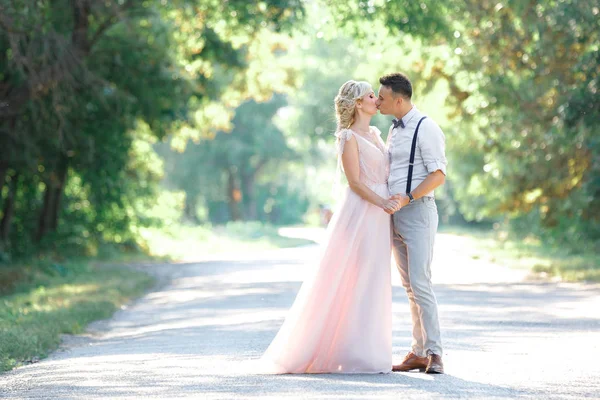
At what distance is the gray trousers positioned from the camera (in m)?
9.51

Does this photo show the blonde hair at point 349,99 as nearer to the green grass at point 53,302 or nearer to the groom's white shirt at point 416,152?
the groom's white shirt at point 416,152

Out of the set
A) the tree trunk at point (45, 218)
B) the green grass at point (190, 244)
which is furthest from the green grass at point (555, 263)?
the tree trunk at point (45, 218)

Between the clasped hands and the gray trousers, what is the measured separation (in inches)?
5.9

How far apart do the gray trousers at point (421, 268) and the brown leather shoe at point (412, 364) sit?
1.4 inches

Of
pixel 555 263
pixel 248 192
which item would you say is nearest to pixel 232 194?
pixel 248 192

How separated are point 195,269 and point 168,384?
2090 cm

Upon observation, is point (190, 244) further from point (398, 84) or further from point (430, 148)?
point (430, 148)

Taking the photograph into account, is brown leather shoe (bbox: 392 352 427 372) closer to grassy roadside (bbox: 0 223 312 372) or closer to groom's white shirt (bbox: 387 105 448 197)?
groom's white shirt (bbox: 387 105 448 197)

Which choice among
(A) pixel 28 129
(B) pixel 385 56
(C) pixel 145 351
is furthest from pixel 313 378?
(B) pixel 385 56

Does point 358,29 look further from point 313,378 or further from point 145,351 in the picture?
point 313,378

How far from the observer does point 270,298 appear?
1883 cm

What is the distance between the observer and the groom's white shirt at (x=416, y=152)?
954 centimetres

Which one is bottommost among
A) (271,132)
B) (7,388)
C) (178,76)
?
(7,388)

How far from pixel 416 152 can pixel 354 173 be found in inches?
20.6
